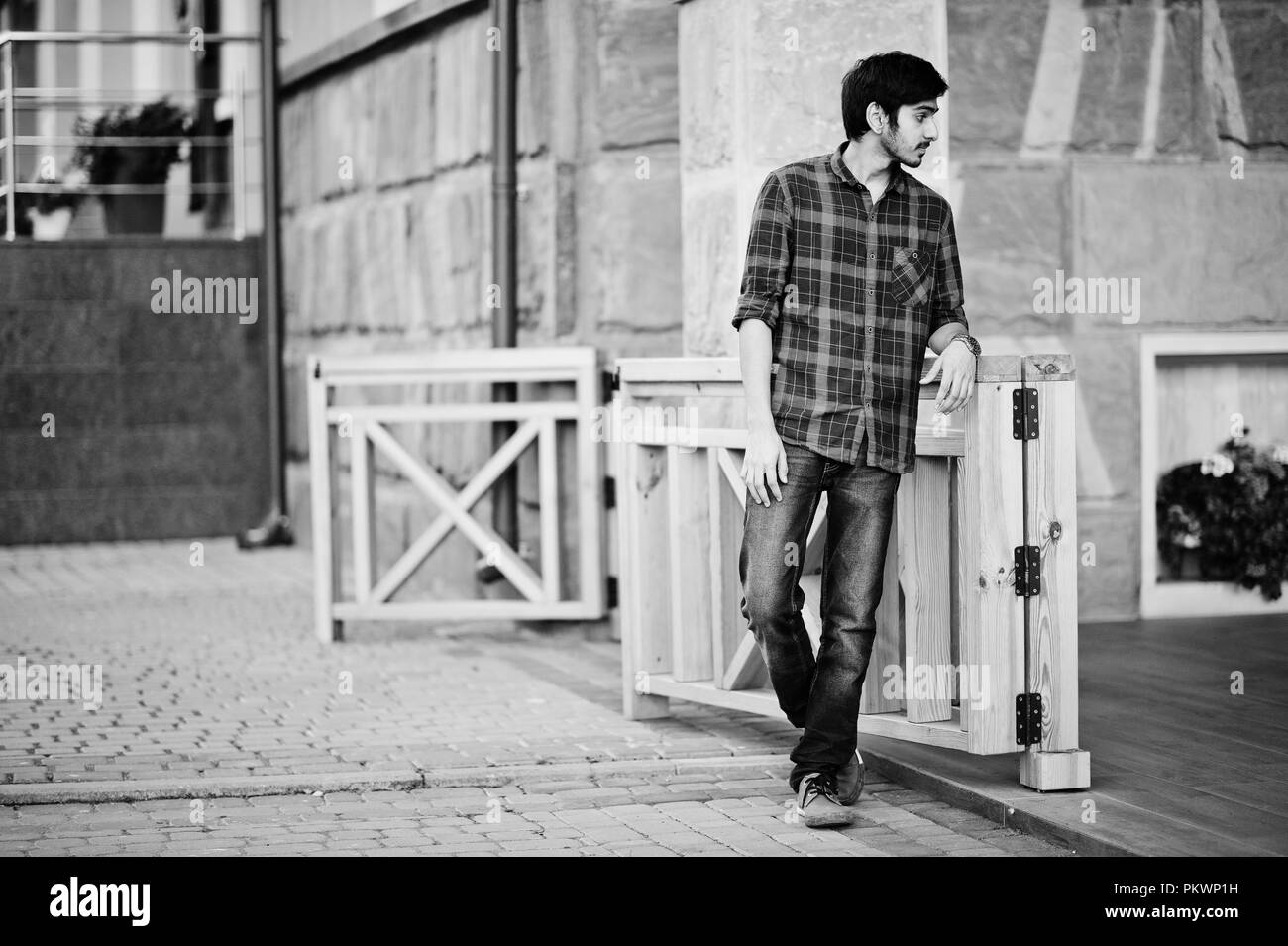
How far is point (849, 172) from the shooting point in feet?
17.5

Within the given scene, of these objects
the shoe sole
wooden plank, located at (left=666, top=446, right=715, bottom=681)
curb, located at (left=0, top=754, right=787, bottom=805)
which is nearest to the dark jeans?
the shoe sole

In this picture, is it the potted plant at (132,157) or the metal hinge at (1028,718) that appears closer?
the metal hinge at (1028,718)

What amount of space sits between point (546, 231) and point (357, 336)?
129 inches

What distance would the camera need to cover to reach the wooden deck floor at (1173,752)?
198 inches

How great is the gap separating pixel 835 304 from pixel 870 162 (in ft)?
1.28

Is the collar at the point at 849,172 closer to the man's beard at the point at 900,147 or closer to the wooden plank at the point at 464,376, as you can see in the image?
the man's beard at the point at 900,147

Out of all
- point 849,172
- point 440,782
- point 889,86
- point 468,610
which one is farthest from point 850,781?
point 468,610

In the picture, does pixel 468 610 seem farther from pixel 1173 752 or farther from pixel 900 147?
pixel 900 147

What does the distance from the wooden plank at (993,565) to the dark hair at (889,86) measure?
78cm

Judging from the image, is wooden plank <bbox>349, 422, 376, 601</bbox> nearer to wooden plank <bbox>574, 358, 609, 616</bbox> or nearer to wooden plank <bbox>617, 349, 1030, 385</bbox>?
wooden plank <bbox>574, 358, 609, 616</bbox>

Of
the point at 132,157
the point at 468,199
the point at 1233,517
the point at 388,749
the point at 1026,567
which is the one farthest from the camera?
the point at 132,157

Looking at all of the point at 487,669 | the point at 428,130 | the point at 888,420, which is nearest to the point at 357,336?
the point at 428,130

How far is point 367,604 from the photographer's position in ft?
29.4

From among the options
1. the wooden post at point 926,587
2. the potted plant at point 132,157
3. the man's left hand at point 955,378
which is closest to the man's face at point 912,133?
the man's left hand at point 955,378
